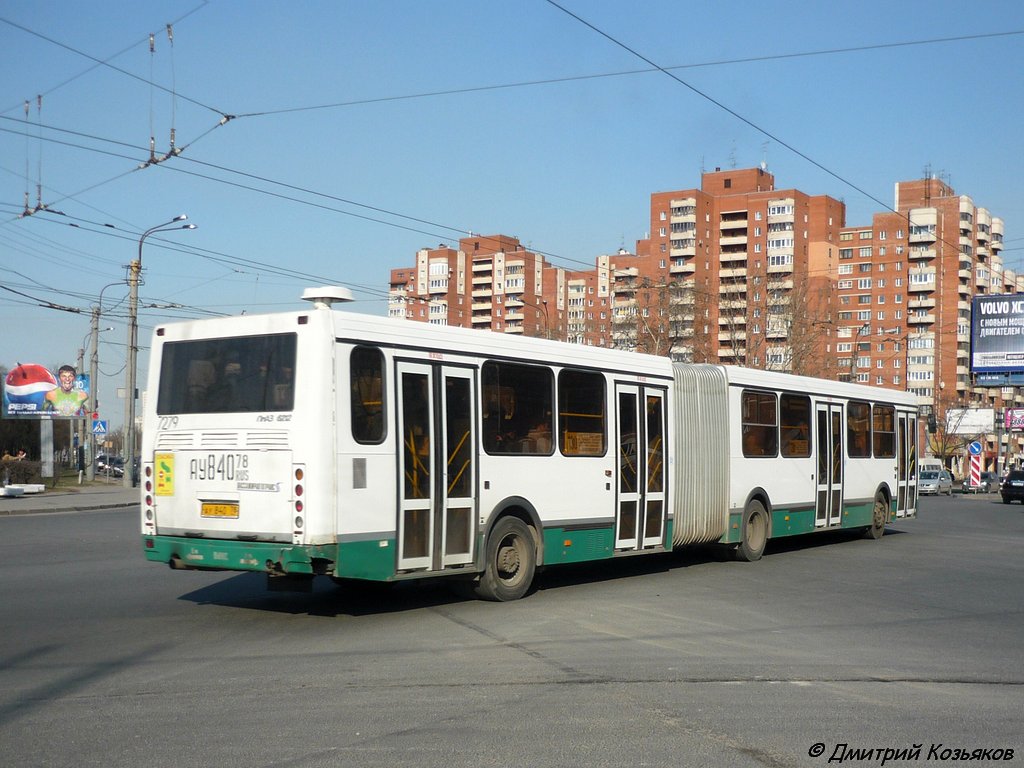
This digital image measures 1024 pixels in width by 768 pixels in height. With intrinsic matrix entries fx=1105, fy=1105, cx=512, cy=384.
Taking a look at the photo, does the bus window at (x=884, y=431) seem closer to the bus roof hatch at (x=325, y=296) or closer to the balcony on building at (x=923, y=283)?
the bus roof hatch at (x=325, y=296)

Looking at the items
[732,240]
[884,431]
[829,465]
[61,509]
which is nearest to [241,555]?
[829,465]

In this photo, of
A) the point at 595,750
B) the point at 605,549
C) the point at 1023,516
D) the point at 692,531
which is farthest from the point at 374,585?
the point at 1023,516

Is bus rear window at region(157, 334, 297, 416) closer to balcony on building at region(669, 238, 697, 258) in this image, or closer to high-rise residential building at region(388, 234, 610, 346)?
balcony on building at region(669, 238, 697, 258)

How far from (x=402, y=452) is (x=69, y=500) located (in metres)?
27.9

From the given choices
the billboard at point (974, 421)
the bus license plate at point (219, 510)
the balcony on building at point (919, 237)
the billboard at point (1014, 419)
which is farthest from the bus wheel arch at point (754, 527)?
the balcony on building at point (919, 237)

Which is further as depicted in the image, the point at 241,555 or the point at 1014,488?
the point at 1014,488

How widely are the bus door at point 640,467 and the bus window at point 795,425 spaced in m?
4.05

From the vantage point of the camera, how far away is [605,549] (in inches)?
539

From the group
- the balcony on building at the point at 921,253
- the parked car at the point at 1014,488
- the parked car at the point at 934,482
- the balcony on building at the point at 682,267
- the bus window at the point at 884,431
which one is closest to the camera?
the bus window at the point at 884,431

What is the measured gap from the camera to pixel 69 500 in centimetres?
3509

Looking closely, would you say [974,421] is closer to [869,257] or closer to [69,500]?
[869,257]

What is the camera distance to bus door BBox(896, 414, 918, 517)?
22.9 meters

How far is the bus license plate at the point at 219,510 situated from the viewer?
33.4 ft

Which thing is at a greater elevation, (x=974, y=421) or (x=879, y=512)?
(x=974, y=421)
